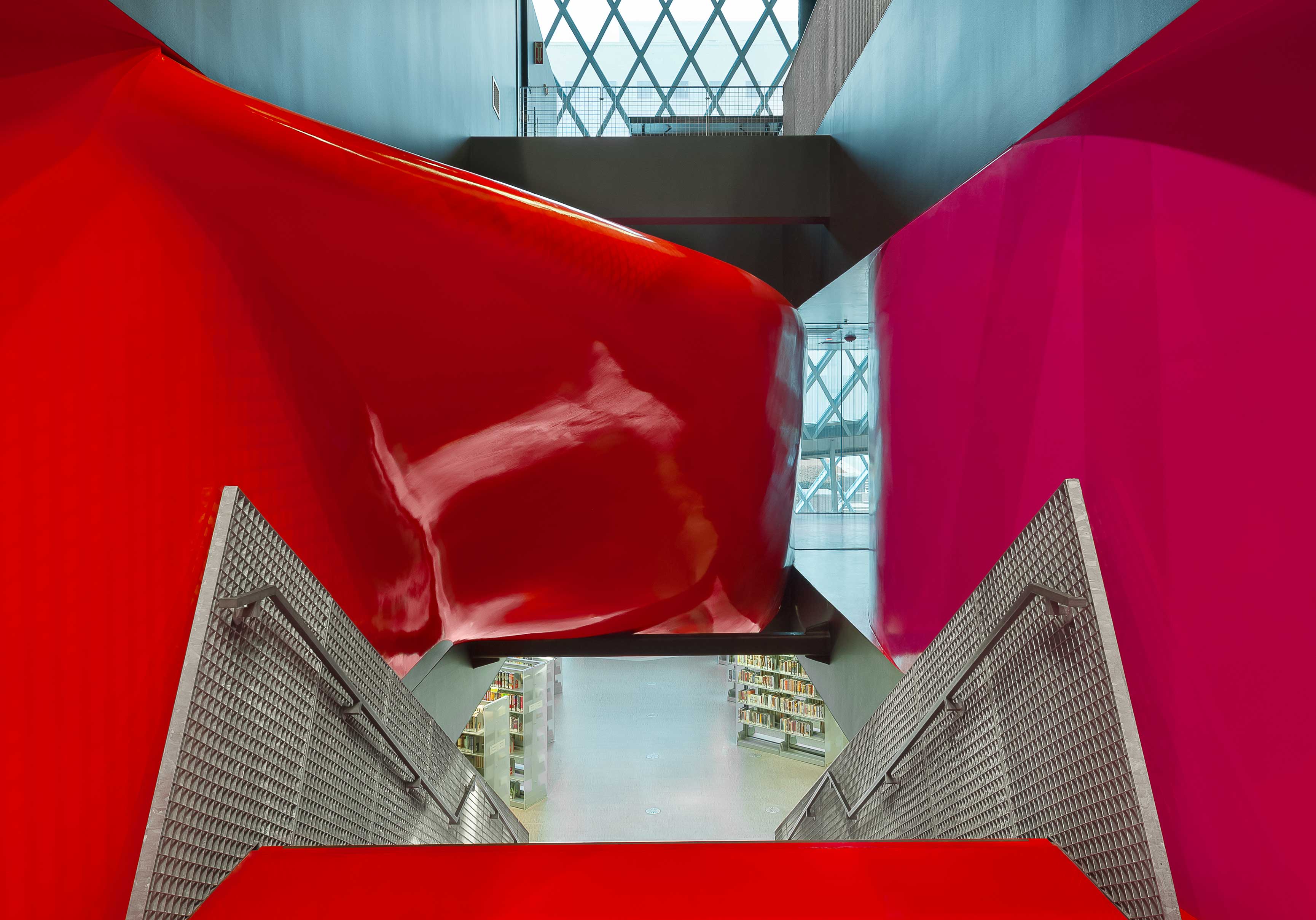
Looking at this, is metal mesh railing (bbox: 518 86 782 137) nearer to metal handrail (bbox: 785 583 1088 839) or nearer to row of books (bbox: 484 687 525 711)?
row of books (bbox: 484 687 525 711)

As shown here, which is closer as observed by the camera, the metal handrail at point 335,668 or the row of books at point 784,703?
the metal handrail at point 335,668

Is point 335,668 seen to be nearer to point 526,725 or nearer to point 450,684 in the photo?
point 450,684

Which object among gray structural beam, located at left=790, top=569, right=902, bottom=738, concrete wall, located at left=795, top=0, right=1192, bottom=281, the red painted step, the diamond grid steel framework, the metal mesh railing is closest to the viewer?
the red painted step

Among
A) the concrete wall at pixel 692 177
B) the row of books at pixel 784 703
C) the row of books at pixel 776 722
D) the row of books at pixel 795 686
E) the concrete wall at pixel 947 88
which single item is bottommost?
the row of books at pixel 776 722

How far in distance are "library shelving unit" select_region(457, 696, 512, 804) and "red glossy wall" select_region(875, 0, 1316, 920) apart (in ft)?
25.6

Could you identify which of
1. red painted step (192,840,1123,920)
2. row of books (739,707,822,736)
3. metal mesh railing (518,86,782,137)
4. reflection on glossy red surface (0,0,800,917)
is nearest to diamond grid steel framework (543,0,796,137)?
metal mesh railing (518,86,782,137)

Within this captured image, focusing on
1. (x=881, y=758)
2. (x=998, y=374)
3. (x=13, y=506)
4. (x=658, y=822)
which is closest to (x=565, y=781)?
(x=658, y=822)

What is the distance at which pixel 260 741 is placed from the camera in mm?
1905

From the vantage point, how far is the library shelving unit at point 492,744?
9180 mm

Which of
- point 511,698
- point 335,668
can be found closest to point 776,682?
point 511,698

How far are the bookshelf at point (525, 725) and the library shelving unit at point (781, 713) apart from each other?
3099 millimetres

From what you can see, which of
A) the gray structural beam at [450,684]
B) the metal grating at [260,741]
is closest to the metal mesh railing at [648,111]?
the gray structural beam at [450,684]

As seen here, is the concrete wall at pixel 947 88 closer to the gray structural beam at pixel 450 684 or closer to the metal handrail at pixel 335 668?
the metal handrail at pixel 335 668

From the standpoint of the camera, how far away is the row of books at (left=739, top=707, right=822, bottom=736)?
1122 centimetres
